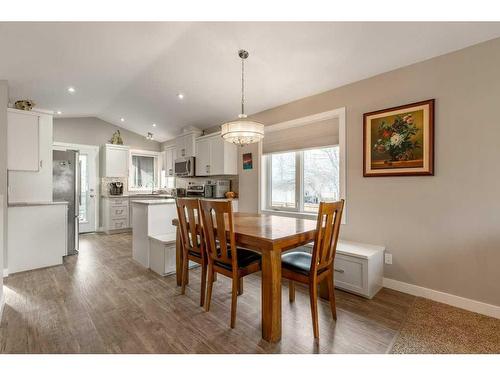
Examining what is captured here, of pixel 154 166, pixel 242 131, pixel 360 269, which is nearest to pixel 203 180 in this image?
pixel 154 166

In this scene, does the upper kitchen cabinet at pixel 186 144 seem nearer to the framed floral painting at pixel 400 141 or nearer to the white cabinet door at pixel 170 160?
the white cabinet door at pixel 170 160

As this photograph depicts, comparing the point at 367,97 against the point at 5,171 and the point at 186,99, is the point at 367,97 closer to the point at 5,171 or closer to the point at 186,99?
the point at 186,99

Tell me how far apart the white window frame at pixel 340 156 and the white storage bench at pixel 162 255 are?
5.31 feet

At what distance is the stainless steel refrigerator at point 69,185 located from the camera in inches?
153

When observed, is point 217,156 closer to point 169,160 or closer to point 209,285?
point 169,160

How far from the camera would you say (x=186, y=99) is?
4.11 meters

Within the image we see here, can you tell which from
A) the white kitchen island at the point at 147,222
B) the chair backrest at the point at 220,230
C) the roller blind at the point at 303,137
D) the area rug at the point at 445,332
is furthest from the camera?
the white kitchen island at the point at 147,222

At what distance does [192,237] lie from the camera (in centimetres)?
233

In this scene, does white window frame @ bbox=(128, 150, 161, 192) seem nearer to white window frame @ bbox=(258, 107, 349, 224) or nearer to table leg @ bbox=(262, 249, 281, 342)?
white window frame @ bbox=(258, 107, 349, 224)

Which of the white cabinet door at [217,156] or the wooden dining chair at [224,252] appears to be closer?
the wooden dining chair at [224,252]

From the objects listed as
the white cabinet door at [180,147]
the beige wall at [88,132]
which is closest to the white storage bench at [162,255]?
the white cabinet door at [180,147]

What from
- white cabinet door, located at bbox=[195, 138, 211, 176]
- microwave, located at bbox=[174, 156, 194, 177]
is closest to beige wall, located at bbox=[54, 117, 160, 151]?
microwave, located at bbox=[174, 156, 194, 177]
